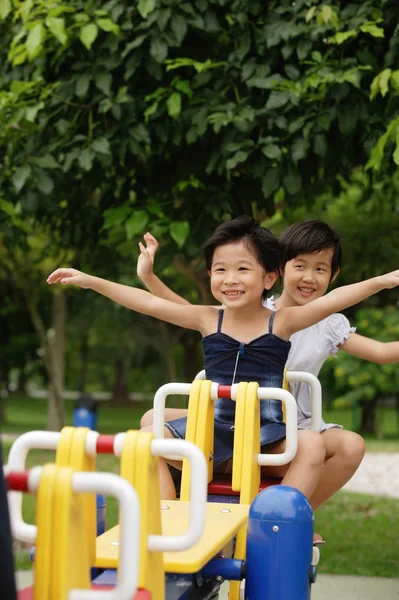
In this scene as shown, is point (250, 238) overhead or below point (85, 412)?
overhead

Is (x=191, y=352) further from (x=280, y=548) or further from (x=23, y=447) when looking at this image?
(x=23, y=447)

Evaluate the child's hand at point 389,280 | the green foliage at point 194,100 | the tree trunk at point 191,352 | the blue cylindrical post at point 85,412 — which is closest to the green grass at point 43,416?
the tree trunk at point 191,352

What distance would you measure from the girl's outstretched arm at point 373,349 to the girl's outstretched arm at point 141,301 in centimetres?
67

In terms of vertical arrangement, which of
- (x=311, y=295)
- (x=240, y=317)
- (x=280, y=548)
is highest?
(x=311, y=295)

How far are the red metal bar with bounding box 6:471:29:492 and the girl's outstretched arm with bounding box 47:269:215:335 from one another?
4.88 ft

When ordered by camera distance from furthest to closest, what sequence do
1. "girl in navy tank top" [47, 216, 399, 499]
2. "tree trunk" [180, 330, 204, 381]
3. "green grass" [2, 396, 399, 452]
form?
"tree trunk" [180, 330, 204, 381]
"green grass" [2, 396, 399, 452]
"girl in navy tank top" [47, 216, 399, 499]

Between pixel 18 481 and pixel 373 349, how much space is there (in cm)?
231

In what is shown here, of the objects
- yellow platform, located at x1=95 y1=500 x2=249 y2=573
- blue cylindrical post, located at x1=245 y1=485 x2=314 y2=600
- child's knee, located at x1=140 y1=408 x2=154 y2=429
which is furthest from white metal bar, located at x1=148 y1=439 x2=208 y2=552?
child's knee, located at x1=140 y1=408 x2=154 y2=429

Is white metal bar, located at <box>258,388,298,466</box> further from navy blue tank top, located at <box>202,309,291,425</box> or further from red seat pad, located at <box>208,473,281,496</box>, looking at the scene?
navy blue tank top, located at <box>202,309,291,425</box>

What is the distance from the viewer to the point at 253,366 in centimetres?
355

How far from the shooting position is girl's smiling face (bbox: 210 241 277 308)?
3.52 metres

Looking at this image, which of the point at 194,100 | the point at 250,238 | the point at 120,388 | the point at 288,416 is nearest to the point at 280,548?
the point at 288,416

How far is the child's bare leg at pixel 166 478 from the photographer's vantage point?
336 centimetres

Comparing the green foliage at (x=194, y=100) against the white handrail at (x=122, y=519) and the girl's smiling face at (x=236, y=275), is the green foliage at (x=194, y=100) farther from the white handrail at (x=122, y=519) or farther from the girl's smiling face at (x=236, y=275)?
the white handrail at (x=122, y=519)
